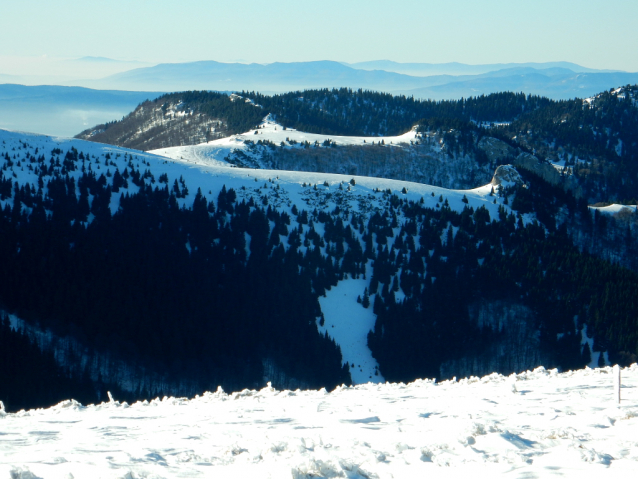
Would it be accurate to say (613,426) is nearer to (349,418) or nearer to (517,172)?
(349,418)

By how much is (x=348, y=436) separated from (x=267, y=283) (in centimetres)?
5566

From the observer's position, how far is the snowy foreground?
10055 mm

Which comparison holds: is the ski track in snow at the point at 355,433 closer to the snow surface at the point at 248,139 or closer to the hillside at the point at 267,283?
the hillside at the point at 267,283

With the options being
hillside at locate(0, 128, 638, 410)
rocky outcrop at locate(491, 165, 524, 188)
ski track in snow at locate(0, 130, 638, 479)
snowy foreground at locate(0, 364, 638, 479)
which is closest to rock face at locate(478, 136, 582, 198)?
rocky outcrop at locate(491, 165, 524, 188)

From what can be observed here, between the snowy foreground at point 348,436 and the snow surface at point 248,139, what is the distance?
100395 mm

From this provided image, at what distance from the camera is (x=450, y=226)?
79562 mm

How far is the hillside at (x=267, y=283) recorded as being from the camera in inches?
2296

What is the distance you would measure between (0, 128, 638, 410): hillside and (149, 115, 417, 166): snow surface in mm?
38837

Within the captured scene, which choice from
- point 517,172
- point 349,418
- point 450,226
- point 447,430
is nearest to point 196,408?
point 349,418

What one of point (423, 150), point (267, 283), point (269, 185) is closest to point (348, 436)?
point (267, 283)

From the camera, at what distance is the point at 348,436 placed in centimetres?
1262

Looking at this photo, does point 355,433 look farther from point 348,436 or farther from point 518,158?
point 518,158

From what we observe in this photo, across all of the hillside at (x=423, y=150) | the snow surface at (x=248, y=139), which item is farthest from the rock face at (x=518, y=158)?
the snow surface at (x=248, y=139)

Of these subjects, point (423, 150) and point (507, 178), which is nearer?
point (507, 178)
